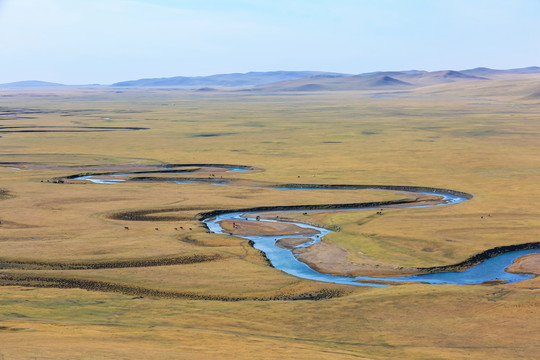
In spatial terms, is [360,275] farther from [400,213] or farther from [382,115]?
[382,115]

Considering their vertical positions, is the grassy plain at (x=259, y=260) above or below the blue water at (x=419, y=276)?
above

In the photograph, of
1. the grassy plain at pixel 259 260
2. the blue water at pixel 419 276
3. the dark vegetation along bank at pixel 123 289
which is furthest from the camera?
the blue water at pixel 419 276

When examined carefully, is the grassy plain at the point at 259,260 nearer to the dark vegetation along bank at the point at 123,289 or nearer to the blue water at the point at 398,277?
the dark vegetation along bank at the point at 123,289

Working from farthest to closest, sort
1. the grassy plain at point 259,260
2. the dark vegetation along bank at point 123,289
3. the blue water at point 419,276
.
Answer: the blue water at point 419,276, the dark vegetation along bank at point 123,289, the grassy plain at point 259,260

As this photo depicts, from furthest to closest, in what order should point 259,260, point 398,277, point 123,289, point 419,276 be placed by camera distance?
point 259,260
point 419,276
point 398,277
point 123,289

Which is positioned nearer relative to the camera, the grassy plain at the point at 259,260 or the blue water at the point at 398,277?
the grassy plain at the point at 259,260

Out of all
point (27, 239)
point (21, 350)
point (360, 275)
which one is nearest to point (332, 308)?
point (360, 275)

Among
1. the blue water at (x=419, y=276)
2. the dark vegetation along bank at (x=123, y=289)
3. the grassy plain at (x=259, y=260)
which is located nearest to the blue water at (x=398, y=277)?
the blue water at (x=419, y=276)

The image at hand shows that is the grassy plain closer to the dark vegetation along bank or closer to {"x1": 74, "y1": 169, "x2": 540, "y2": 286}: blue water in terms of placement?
the dark vegetation along bank

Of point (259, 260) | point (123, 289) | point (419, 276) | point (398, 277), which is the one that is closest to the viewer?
point (123, 289)

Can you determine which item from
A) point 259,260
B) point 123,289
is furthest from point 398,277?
point 123,289

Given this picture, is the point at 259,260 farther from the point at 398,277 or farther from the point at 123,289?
the point at 123,289
